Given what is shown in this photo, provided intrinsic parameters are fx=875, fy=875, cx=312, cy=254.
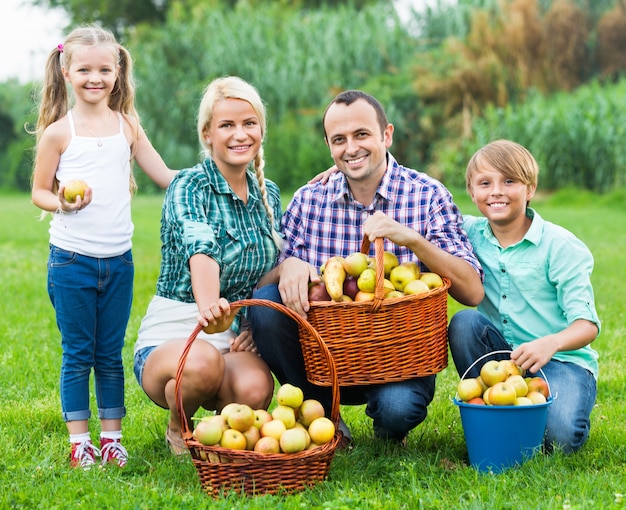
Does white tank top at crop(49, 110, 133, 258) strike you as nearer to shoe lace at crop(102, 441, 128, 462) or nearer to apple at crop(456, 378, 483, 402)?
shoe lace at crop(102, 441, 128, 462)

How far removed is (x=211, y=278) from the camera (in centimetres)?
328

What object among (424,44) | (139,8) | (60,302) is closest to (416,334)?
(60,302)

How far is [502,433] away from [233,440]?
98cm

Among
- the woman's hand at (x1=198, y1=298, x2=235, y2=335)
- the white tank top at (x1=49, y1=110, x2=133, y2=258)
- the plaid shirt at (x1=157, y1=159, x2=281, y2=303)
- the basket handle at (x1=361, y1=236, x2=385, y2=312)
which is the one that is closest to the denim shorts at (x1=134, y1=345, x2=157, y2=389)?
the plaid shirt at (x1=157, y1=159, x2=281, y2=303)

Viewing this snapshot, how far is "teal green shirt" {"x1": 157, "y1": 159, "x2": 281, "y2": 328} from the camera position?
3.48 m

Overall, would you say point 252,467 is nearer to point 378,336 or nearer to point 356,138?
point 378,336

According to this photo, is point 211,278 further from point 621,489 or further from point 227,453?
point 621,489

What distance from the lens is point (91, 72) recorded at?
3.61 meters

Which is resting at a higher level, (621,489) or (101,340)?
(101,340)

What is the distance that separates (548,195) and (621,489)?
12.0 meters

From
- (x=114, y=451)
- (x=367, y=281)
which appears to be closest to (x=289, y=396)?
(x=367, y=281)

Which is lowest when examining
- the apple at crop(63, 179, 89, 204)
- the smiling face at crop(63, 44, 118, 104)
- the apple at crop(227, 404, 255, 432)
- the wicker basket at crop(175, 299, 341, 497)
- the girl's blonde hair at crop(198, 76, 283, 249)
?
the wicker basket at crop(175, 299, 341, 497)

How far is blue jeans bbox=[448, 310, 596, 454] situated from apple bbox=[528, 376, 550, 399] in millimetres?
88

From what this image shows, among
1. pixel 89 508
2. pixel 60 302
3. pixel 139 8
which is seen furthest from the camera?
pixel 139 8
